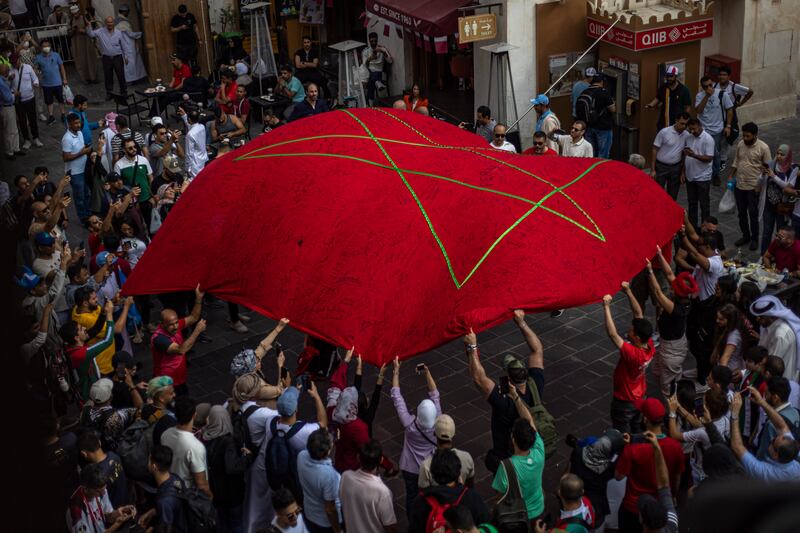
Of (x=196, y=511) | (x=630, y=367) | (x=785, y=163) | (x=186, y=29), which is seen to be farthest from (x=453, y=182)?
(x=186, y=29)

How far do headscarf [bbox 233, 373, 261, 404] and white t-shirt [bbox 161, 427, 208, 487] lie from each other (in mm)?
572

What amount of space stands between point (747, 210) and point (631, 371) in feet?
18.5

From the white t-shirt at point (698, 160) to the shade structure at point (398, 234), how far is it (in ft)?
11.4

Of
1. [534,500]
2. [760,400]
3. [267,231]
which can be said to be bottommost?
[534,500]

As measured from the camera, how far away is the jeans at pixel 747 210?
11.9 m

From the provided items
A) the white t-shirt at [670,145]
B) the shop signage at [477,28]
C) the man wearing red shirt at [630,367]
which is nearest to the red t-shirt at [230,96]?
the shop signage at [477,28]

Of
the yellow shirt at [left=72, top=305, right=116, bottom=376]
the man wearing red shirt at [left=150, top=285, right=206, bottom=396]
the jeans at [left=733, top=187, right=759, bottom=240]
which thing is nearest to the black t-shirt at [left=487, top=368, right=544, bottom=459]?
the man wearing red shirt at [left=150, top=285, right=206, bottom=396]

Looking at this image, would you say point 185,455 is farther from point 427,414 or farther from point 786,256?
point 786,256

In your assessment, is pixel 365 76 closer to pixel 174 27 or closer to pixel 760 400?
pixel 174 27

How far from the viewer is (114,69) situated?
19766mm

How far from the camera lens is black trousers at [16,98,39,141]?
53.8ft

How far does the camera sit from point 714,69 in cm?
1589

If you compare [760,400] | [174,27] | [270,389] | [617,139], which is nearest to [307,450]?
[270,389]

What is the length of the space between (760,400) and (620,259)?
195 cm
